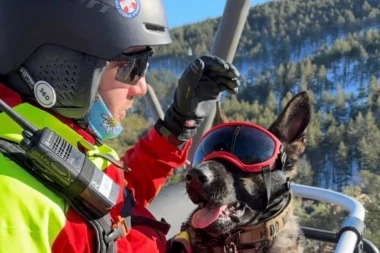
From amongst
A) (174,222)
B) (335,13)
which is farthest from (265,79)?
(174,222)

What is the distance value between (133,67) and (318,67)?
56.1m

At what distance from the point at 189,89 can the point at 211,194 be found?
0.44 metres

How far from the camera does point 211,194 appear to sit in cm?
252

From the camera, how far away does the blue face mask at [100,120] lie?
6.19 feet

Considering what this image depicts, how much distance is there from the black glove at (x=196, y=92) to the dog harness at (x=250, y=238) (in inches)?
16.7

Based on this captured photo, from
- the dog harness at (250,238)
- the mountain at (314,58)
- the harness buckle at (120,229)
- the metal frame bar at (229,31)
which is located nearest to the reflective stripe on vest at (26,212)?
the harness buckle at (120,229)

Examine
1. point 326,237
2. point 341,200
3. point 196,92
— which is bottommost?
point 326,237

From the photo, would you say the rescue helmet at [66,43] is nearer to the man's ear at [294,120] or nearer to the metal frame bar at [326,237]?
the man's ear at [294,120]

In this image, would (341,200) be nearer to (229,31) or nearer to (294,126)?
(294,126)

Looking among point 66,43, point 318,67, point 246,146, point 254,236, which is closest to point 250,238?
point 254,236

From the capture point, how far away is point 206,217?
2.55m

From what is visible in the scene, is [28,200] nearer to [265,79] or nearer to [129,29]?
[129,29]

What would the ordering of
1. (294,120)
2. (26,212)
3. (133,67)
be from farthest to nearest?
1. (294,120)
2. (133,67)
3. (26,212)

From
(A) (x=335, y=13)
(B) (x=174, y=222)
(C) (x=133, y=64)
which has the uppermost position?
(C) (x=133, y=64)
